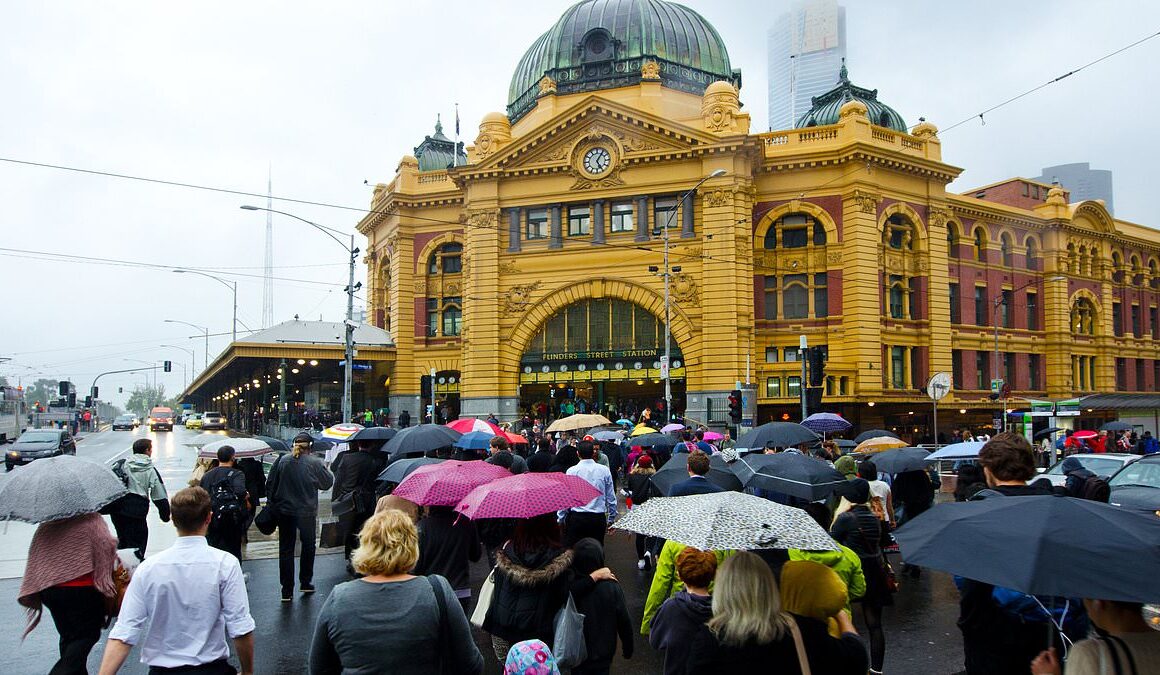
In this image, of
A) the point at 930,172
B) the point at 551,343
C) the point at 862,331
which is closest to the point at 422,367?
the point at 551,343

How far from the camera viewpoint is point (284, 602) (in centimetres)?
1064

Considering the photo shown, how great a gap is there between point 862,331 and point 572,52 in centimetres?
2270

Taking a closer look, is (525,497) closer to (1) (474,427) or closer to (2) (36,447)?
(1) (474,427)

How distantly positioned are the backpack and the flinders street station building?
27657 mm

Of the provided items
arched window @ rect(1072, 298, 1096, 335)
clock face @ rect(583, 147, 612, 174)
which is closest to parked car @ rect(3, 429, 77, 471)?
clock face @ rect(583, 147, 612, 174)

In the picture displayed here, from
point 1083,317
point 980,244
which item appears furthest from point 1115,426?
point 1083,317

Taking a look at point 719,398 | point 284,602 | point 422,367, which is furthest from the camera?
point 422,367

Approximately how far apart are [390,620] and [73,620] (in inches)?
119

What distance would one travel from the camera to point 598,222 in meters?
42.3

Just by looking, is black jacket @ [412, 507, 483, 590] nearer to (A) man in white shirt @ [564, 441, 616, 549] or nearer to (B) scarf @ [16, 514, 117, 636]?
(A) man in white shirt @ [564, 441, 616, 549]

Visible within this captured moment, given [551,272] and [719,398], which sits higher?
[551,272]

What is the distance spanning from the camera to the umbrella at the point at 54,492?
5.71 meters

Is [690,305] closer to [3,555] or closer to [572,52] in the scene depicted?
[572,52]

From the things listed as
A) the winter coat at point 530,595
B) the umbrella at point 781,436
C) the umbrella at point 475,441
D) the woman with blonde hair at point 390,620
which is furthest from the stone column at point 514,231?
the woman with blonde hair at point 390,620
